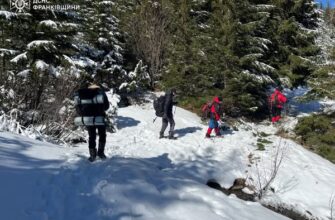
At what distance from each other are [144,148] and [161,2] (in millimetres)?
15358

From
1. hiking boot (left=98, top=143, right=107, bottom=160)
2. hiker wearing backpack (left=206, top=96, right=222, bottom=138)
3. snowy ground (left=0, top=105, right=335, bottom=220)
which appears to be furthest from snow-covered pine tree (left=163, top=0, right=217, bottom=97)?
hiking boot (left=98, top=143, right=107, bottom=160)

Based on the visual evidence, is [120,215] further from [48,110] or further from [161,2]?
[161,2]

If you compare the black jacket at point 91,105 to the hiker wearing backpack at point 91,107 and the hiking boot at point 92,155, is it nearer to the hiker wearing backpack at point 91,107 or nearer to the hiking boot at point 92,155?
the hiker wearing backpack at point 91,107

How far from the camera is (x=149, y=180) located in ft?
24.6

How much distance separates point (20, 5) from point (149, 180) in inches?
396

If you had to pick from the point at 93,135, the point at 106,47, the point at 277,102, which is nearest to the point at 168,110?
the point at 93,135

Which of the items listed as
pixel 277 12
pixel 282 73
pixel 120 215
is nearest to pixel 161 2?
pixel 277 12

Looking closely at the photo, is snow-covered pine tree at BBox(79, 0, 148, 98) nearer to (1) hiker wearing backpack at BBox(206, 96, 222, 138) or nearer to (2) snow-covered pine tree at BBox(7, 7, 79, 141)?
(2) snow-covered pine tree at BBox(7, 7, 79, 141)

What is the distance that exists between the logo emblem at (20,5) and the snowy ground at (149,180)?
5678mm

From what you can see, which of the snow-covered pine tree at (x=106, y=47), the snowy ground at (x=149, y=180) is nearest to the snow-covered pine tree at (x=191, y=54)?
the snow-covered pine tree at (x=106, y=47)

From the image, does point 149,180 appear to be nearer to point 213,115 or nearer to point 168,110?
point 168,110

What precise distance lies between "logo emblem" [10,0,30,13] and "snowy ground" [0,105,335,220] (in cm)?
568

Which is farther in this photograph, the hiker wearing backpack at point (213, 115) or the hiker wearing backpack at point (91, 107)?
the hiker wearing backpack at point (213, 115)

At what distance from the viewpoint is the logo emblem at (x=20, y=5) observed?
14258 mm
